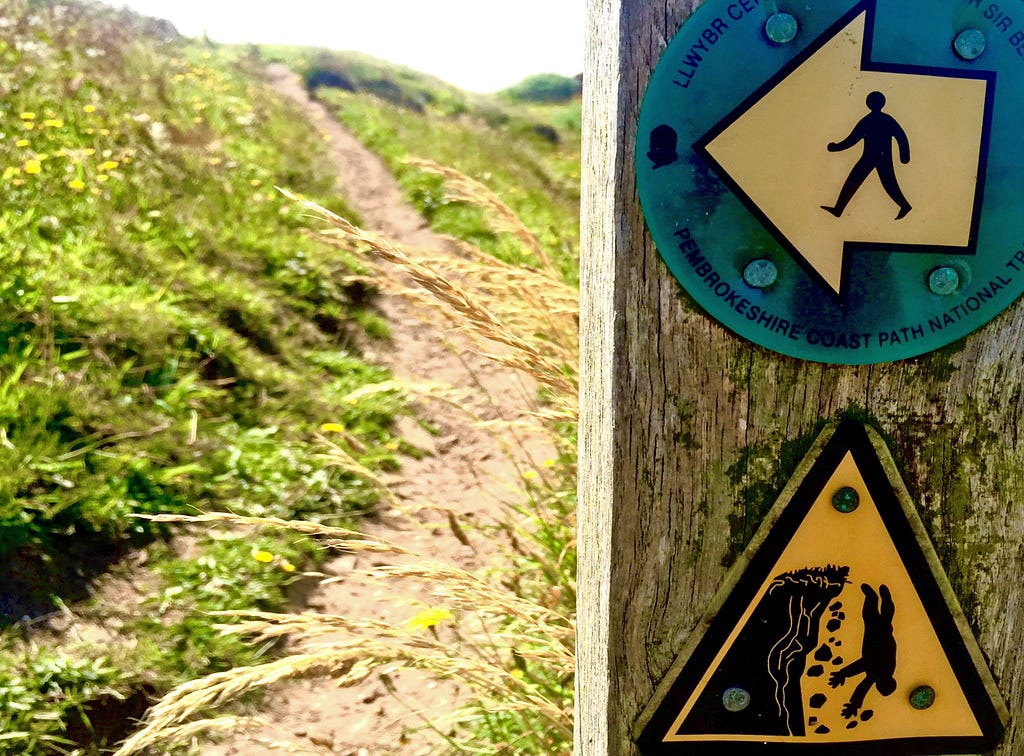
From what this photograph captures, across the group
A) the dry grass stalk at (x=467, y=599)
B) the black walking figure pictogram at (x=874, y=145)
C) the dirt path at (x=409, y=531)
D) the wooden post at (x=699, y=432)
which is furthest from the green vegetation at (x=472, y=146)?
the black walking figure pictogram at (x=874, y=145)

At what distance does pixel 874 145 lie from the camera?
2.73ft

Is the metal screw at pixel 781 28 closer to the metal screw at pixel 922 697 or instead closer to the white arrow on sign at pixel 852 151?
the white arrow on sign at pixel 852 151

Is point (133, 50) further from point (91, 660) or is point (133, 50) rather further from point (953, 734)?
point (953, 734)

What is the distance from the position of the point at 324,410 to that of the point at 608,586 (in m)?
3.25

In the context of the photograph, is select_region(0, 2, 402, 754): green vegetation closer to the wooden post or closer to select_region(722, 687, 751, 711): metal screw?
the wooden post

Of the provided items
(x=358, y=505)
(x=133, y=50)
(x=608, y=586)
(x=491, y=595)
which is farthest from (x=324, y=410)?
(x=133, y=50)

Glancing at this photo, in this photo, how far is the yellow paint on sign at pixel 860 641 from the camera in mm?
931

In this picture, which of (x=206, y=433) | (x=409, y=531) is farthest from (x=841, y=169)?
(x=206, y=433)

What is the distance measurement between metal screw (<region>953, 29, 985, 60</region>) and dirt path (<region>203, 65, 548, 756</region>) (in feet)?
5.87

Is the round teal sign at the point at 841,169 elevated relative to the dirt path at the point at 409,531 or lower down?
elevated

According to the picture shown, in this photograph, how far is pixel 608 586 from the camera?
3.09 ft

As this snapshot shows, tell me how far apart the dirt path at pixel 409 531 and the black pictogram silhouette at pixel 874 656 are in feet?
4.08

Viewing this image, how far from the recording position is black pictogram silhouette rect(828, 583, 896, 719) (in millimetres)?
950

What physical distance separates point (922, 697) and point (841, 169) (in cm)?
73
